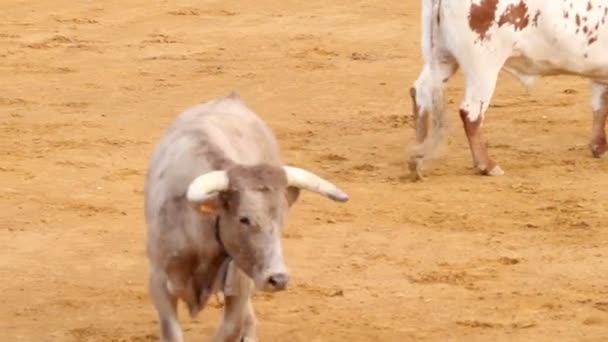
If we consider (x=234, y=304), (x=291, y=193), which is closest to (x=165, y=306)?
(x=234, y=304)

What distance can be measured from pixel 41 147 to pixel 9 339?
3.38 metres

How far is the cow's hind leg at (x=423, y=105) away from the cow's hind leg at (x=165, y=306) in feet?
11.6

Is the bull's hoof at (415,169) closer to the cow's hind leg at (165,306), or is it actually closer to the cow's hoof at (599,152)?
the cow's hoof at (599,152)

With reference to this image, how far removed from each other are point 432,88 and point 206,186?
13.1 feet

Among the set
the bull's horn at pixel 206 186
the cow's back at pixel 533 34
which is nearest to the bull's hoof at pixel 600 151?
the cow's back at pixel 533 34

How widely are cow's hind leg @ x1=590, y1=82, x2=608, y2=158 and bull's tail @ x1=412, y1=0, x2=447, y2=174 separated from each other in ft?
3.58

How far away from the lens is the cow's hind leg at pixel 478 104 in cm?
944

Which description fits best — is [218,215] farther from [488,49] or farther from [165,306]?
[488,49]

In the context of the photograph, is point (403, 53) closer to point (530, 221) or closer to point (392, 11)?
point (392, 11)

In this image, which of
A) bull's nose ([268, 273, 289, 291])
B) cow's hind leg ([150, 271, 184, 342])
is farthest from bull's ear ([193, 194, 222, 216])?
cow's hind leg ([150, 271, 184, 342])

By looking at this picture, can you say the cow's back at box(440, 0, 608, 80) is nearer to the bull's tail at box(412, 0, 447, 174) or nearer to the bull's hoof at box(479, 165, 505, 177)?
the bull's tail at box(412, 0, 447, 174)

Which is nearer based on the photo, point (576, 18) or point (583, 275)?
point (583, 275)

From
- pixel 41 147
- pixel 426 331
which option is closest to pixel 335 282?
pixel 426 331

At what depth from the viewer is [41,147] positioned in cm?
1014
